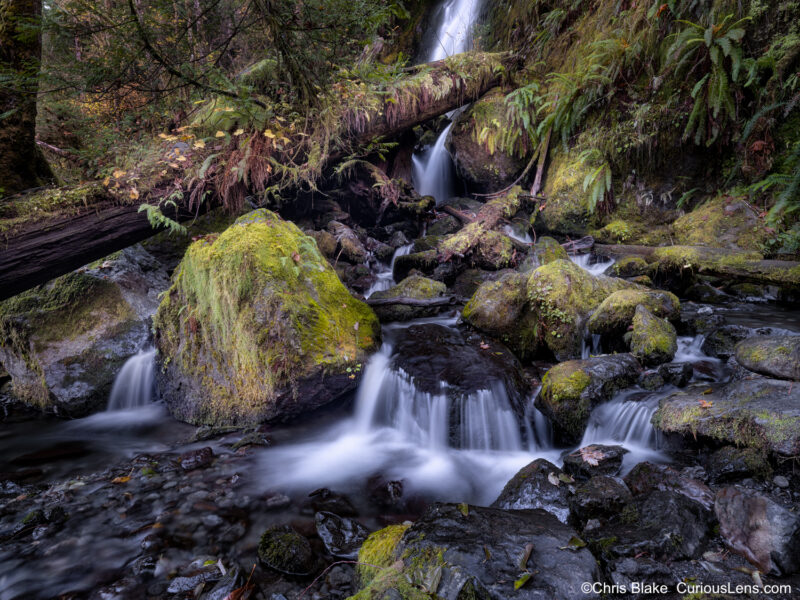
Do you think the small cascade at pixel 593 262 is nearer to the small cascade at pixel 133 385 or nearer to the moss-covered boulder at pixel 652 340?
the moss-covered boulder at pixel 652 340

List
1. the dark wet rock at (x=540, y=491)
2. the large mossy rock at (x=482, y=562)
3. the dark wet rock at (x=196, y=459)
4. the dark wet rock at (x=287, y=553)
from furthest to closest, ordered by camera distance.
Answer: the dark wet rock at (x=196, y=459) → the dark wet rock at (x=540, y=491) → the dark wet rock at (x=287, y=553) → the large mossy rock at (x=482, y=562)

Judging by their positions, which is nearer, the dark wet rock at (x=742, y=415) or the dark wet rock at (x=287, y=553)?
the dark wet rock at (x=287, y=553)

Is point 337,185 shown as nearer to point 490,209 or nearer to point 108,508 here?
point 490,209

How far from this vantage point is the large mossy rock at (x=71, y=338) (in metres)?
5.02

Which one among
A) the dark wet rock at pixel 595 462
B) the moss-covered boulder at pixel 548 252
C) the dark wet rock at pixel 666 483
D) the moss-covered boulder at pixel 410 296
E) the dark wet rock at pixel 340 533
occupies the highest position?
the moss-covered boulder at pixel 548 252

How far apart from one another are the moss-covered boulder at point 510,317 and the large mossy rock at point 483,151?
6.26 meters

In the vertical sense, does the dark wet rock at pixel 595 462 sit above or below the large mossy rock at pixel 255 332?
below

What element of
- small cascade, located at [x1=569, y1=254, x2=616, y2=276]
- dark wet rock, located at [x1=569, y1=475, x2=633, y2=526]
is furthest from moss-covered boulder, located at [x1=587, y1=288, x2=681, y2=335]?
dark wet rock, located at [x1=569, y1=475, x2=633, y2=526]

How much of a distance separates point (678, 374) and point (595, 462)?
1840 mm

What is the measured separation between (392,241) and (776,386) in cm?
785

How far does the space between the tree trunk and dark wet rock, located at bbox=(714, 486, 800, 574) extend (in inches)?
233

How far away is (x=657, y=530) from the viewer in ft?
7.32

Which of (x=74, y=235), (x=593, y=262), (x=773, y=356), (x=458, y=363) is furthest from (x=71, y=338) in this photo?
(x=593, y=262)

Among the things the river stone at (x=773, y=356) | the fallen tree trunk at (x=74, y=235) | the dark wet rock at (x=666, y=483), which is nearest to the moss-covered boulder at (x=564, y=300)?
the river stone at (x=773, y=356)
